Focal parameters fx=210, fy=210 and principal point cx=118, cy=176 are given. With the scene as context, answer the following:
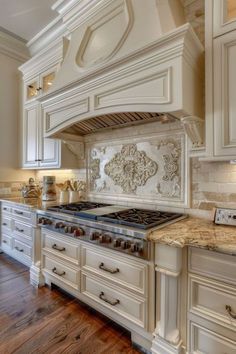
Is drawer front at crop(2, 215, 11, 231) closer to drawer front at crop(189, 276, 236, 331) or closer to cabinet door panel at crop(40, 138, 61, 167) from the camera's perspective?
cabinet door panel at crop(40, 138, 61, 167)

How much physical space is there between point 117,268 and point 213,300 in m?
0.66

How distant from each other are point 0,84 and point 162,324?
3638mm

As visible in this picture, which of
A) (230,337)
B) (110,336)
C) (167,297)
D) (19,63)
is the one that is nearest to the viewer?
(230,337)

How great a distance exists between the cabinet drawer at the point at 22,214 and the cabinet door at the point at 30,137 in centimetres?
68

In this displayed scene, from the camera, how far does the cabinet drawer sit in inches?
101

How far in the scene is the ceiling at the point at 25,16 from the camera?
2.52 m

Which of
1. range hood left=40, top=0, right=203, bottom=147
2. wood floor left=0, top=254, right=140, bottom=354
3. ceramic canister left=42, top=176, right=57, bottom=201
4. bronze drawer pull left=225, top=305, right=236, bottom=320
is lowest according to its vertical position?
wood floor left=0, top=254, right=140, bottom=354

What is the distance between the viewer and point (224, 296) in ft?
3.72

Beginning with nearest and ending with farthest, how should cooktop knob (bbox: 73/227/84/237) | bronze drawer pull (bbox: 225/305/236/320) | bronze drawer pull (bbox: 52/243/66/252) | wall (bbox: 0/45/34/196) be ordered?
bronze drawer pull (bbox: 225/305/236/320)
cooktop knob (bbox: 73/227/84/237)
bronze drawer pull (bbox: 52/243/66/252)
wall (bbox: 0/45/34/196)

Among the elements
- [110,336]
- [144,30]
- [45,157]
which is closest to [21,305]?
[110,336]

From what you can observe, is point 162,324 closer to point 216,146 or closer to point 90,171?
point 216,146

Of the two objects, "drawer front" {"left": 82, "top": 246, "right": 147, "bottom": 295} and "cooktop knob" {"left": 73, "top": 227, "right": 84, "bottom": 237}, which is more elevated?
"cooktop knob" {"left": 73, "top": 227, "right": 84, "bottom": 237}

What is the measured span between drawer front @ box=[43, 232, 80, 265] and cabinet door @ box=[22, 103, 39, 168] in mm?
1246

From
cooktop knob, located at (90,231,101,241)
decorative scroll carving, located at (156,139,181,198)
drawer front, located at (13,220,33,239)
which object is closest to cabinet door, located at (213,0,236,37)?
decorative scroll carving, located at (156,139,181,198)
